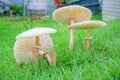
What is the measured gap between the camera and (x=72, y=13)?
2680 millimetres

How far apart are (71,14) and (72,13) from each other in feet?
0.06

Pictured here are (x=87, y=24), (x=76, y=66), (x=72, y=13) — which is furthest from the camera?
(x=72, y=13)

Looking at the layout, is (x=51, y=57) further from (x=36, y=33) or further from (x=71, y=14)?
(x=71, y=14)

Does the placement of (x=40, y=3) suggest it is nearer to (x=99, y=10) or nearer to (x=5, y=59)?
(x=99, y=10)

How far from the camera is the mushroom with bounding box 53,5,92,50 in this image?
262 centimetres

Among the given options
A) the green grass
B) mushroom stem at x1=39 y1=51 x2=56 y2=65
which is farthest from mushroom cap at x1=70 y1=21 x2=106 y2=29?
mushroom stem at x1=39 y1=51 x2=56 y2=65

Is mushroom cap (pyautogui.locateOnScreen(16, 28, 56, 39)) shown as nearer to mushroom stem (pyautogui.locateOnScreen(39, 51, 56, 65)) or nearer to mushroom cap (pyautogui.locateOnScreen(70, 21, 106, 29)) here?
mushroom stem (pyautogui.locateOnScreen(39, 51, 56, 65))

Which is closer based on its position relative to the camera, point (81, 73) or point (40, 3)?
point (81, 73)

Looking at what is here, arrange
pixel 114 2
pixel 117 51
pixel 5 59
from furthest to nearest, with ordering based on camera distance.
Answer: pixel 114 2, pixel 5 59, pixel 117 51

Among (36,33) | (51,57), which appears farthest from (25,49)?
(36,33)

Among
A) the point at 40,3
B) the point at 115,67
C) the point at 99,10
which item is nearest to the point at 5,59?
the point at 115,67

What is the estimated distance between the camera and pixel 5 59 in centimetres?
277

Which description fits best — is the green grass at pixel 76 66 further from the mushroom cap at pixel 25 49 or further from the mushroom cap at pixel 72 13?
the mushroom cap at pixel 72 13

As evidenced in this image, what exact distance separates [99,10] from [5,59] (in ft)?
27.5
